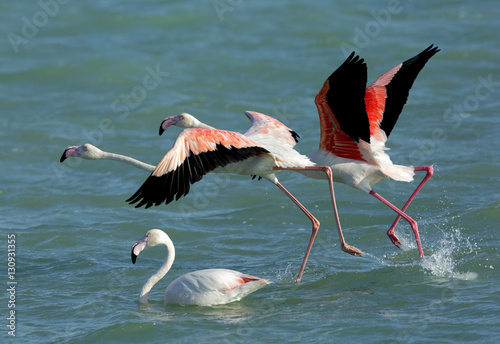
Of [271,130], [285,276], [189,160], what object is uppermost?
[271,130]

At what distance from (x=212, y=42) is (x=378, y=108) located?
9.24 m

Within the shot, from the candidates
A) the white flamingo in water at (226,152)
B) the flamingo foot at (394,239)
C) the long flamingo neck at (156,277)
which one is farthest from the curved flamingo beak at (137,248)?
the flamingo foot at (394,239)

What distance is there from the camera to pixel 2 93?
1473cm

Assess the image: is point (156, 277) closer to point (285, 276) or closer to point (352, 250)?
point (285, 276)

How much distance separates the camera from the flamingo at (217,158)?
21.1ft

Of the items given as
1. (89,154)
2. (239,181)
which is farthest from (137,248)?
(239,181)

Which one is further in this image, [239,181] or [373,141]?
[239,181]

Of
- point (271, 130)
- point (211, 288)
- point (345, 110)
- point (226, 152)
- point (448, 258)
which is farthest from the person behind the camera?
point (271, 130)

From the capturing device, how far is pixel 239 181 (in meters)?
11.0

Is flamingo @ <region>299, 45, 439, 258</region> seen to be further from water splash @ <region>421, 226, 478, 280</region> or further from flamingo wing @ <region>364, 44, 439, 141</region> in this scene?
water splash @ <region>421, 226, 478, 280</region>

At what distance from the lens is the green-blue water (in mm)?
6605

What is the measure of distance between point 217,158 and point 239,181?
13.7 ft

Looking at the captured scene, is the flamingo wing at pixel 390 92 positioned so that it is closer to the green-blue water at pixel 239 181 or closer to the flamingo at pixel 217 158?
the flamingo at pixel 217 158

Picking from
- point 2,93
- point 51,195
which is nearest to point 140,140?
point 51,195
